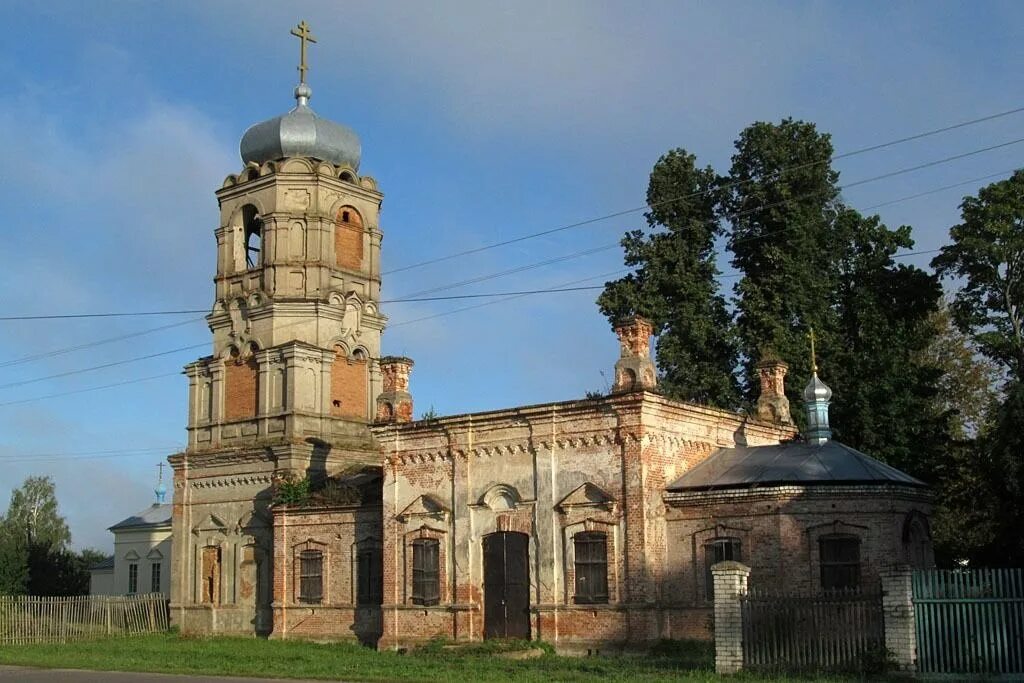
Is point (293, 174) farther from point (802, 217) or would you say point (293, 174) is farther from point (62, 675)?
point (62, 675)

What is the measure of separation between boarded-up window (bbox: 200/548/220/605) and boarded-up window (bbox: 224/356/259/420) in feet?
13.3

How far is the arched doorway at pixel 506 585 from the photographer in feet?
84.8

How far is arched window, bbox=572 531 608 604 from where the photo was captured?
24.7 meters

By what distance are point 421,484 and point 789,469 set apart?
8703 millimetres

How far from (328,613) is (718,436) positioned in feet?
36.1

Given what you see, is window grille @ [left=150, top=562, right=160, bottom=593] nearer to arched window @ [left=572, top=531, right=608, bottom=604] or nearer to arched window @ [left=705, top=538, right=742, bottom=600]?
arched window @ [left=572, top=531, right=608, bottom=604]

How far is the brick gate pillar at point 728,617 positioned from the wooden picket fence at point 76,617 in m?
21.6

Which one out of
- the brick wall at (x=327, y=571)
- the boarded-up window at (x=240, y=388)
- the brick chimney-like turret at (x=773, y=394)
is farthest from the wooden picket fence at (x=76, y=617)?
the brick chimney-like turret at (x=773, y=394)

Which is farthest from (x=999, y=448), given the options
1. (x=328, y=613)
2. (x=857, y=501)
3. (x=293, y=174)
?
(x=293, y=174)

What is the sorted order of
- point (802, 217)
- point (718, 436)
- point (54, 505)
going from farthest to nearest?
1. point (54, 505)
2. point (802, 217)
3. point (718, 436)

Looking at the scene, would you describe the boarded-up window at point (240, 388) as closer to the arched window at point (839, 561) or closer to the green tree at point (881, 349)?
the green tree at point (881, 349)

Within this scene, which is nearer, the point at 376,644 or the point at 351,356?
the point at 376,644

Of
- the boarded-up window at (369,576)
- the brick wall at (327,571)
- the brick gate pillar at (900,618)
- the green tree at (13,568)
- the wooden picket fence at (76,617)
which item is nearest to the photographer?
the brick gate pillar at (900,618)

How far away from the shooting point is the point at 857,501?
2306cm
